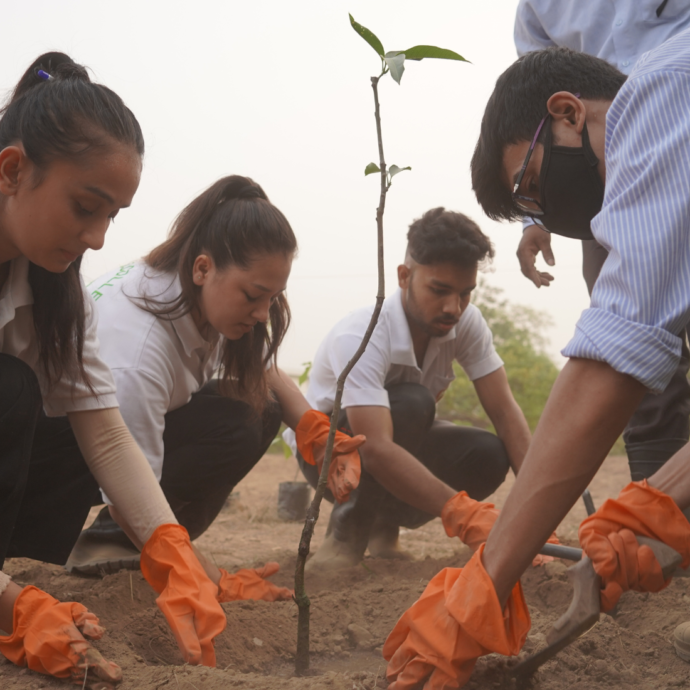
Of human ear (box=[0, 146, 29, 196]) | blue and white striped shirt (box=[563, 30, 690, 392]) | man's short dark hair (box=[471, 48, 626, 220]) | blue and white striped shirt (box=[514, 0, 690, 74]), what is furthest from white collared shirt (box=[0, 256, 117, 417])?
blue and white striped shirt (box=[514, 0, 690, 74])

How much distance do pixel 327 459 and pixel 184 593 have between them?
42 centimetres

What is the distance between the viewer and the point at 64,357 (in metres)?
1.50

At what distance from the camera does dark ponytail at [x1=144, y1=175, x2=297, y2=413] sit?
193cm

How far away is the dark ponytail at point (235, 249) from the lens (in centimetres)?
193

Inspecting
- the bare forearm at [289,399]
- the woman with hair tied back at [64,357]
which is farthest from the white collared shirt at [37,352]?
the bare forearm at [289,399]

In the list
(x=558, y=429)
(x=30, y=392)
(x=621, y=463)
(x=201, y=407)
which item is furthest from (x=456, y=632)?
(x=621, y=463)

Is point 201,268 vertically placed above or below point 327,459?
above

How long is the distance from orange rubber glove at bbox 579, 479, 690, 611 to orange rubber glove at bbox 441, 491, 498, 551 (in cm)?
72

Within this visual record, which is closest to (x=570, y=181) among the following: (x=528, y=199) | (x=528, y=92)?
(x=528, y=199)

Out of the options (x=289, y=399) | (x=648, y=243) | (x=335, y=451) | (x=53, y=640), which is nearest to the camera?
(x=648, y=243)

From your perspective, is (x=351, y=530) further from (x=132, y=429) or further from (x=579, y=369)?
(x=579, y=369)

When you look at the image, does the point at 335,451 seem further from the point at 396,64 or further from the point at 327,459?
the point at 396,64

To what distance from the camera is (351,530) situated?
2344mm

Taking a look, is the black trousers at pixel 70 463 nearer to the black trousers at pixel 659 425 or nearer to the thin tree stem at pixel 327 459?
the thin tree stem at pixel 327 459
